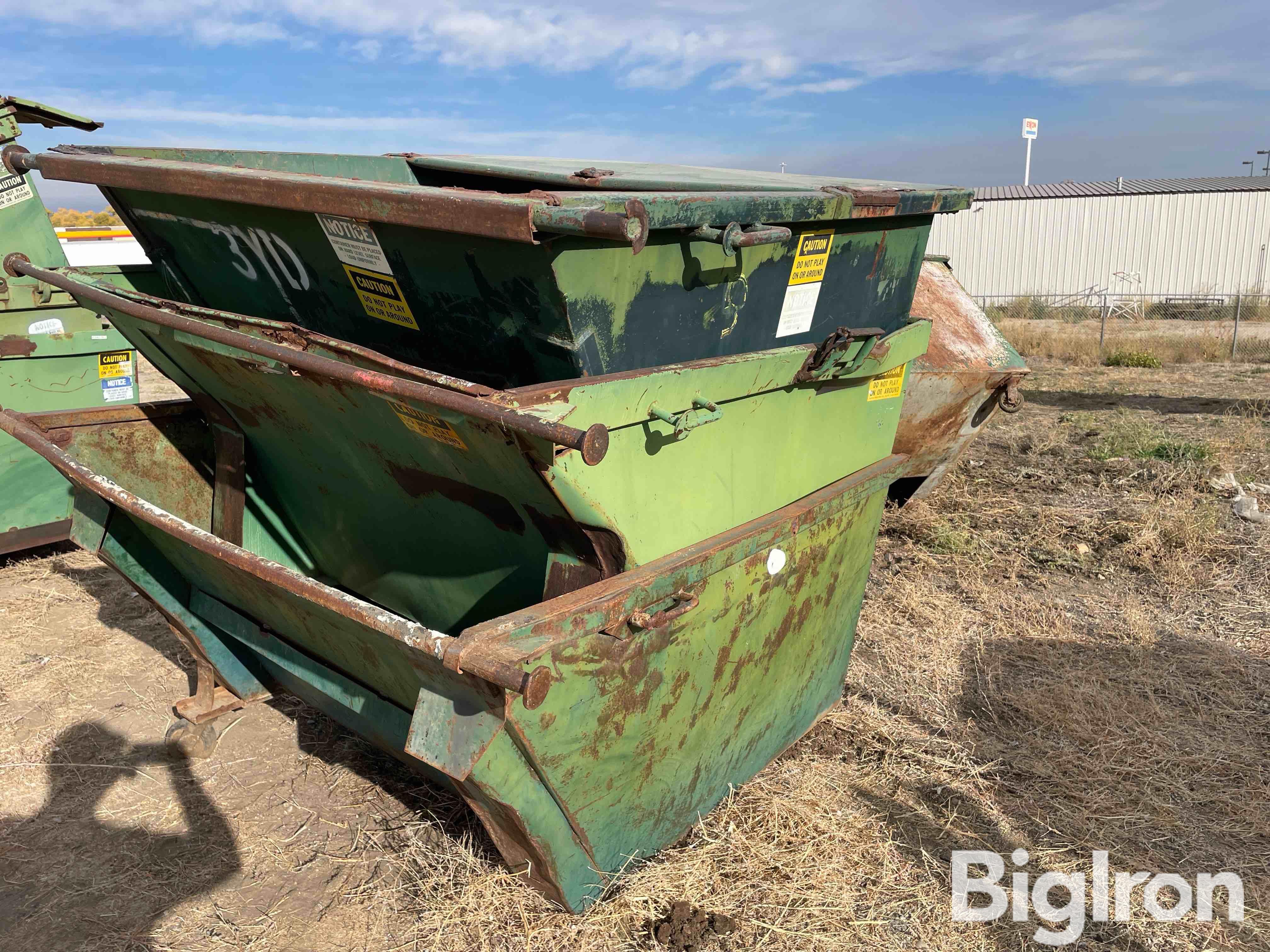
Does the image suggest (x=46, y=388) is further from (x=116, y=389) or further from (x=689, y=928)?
(x=689, y=928)

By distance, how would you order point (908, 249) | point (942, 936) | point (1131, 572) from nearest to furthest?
1. point (942, 936)
2. point (908, 249)
3. point (1131, 572)

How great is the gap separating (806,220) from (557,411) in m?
1.03

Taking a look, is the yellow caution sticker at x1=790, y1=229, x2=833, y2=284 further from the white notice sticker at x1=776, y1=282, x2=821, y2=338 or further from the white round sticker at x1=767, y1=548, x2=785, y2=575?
the white round sticker at x1=767, y1=548, x2=785, y2=575

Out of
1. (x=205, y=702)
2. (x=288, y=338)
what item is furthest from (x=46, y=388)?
(x=288, y=338)

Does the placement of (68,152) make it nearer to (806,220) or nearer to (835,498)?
(806,220)

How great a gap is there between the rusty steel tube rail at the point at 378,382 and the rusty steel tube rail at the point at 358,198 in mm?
324

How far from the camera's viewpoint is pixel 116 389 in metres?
4.86

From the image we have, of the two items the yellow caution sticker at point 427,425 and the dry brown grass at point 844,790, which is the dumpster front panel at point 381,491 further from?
the dry brown grass at point 844,790

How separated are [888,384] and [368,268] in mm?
→ 1796

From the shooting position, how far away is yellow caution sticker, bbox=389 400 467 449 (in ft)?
6.37

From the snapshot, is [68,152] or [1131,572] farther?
[1131,572]

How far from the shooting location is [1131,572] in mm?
4695

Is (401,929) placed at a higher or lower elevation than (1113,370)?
A: lower

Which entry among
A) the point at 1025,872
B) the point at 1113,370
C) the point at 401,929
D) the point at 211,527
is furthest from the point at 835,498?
the point at 1113,370
